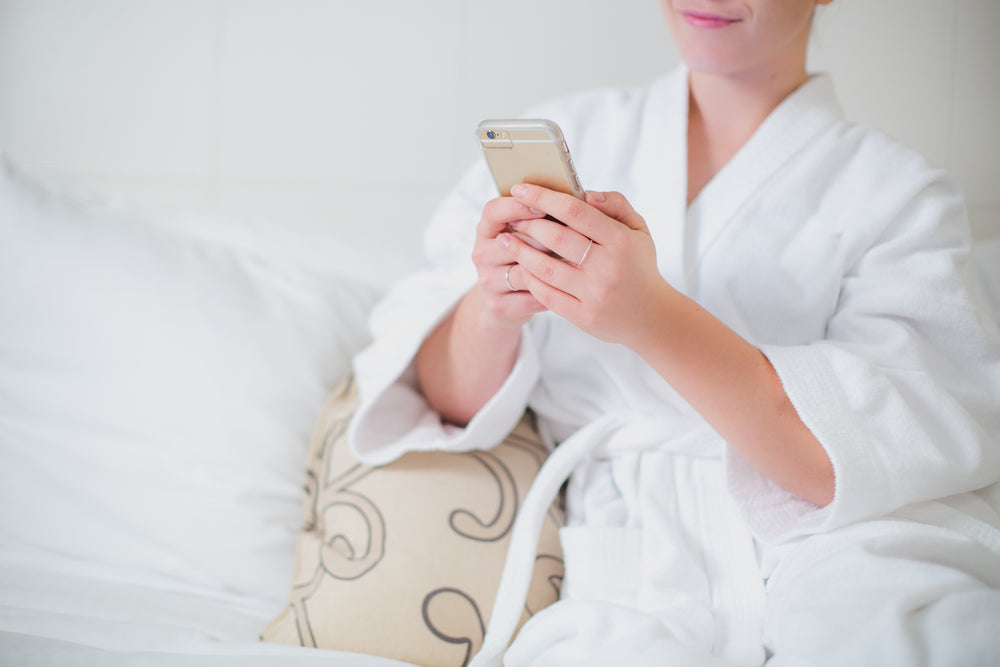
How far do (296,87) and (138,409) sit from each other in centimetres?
68

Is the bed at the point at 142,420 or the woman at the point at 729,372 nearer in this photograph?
the woman at the point at 729,372

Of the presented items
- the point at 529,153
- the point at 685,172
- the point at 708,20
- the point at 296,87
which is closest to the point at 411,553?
the point at 529,153

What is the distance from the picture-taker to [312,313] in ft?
3.25

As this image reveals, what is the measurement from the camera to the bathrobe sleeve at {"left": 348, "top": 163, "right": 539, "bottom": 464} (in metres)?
0.81

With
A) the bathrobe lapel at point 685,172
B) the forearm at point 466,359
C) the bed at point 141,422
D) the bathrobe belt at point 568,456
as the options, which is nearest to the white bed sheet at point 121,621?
the bed at point 141,422

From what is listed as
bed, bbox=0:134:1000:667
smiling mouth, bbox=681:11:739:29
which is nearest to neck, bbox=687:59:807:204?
smiling mouth, bbox=681:11:739:29

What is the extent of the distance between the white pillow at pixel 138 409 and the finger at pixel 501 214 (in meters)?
0.39

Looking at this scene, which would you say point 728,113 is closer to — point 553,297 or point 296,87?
point 553,297

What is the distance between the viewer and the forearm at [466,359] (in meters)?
0.79

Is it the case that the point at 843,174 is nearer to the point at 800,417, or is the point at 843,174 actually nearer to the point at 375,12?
the point at 800,417

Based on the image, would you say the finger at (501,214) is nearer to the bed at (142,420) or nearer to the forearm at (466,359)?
the forearm at (466,359)

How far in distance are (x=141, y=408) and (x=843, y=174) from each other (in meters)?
0.84

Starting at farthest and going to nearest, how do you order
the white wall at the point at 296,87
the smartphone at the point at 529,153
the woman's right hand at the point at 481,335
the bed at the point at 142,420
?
the white wall at the point at 296,87 < the bed at the point at 142,420 < the woman's right hand at the point at 481,335 < the smartphone at the point at 529,153

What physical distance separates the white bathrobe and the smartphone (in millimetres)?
237
